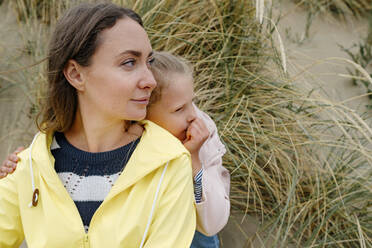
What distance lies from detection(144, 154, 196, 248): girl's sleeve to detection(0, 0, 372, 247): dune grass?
0.86 meters

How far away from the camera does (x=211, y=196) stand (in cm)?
187

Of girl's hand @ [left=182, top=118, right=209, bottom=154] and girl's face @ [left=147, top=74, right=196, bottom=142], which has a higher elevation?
→ girl's face @ [left=147, top=74, right=196, bottom=142]

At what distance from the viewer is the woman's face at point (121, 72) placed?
1707 mm

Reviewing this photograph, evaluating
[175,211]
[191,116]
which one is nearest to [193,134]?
[191,116]

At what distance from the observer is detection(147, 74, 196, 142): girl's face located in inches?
79.5

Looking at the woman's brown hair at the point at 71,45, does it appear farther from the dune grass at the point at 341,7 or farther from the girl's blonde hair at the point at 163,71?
the dune grass at the point at 341,7

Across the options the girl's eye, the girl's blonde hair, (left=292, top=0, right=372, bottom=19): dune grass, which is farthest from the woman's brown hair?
(left=292, top=0, right=372, bottom=19): dune grass

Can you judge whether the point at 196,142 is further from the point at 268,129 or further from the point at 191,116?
the point at 268,129

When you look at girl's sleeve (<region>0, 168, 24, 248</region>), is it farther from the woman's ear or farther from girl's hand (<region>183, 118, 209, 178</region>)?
girl's hand (<region>183, 118, 209, 178</region>)

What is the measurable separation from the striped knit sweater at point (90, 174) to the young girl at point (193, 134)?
5cm

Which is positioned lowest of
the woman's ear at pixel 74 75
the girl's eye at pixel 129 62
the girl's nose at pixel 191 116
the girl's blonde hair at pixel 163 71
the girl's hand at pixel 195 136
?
the girl's hand at pixel 195 136

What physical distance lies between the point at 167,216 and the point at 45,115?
767 millimetres

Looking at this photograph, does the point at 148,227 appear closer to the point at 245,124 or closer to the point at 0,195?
the point at 0,195

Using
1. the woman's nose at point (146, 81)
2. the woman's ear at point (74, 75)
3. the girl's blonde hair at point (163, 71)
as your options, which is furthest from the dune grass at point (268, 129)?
the woman's ear at point (74, 75)
